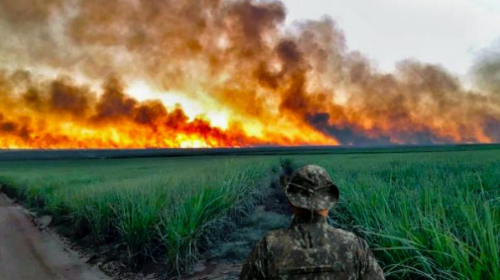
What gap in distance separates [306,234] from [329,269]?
0.89 ft

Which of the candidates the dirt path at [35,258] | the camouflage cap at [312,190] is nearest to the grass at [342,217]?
the dirt path at [35,258]

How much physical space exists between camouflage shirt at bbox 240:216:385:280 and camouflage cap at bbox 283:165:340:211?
0.15 metres

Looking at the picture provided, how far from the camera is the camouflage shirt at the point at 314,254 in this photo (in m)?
3.12

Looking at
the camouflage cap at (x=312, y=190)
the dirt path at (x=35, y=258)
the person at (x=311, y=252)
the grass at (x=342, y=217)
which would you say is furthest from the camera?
the dirt path at (x=35, y=258)

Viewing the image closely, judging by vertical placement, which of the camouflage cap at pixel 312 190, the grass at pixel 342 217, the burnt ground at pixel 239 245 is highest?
the camouflage cap at pixel 312 190

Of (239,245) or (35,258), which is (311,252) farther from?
(35,258)

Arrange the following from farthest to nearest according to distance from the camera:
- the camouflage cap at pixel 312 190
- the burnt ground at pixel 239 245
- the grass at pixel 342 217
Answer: the burnt ground at pixel 239 245
the grass at pixel 342 217
the camouflage cap at pixel 312 190

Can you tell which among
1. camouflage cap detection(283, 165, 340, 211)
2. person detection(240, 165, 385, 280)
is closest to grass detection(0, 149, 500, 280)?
person detection(240, 165, 385, 280)

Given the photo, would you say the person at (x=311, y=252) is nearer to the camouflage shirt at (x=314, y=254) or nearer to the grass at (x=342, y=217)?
the camouflage shirt at (x=314, y=254)

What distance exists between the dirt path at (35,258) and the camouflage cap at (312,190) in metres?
9.03

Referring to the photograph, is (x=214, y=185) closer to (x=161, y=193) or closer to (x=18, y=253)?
(x=161, y=193)

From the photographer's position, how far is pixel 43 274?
1140 cm

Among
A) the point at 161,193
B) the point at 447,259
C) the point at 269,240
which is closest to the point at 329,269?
the point at 269,240

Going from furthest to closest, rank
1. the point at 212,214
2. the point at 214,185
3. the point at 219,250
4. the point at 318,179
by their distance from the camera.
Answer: the point at 214,185 → the point at 212,214 → the point at 219,250 → the point at 318,179
